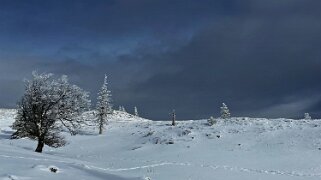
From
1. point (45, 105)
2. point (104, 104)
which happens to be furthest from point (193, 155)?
point (104, 104)

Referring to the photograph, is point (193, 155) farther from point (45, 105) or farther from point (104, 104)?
point (104, 104)

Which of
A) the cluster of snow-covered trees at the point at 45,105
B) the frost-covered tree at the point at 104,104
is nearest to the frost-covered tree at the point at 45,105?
the cluster of snow-covered trees at the point at 45,105

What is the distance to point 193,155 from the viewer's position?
135ft

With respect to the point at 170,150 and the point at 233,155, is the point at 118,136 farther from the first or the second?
the point at 233,155

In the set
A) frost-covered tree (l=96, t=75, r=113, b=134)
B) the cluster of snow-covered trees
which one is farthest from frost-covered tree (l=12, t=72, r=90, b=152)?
frost-covered tree (l=96, t=75, r=113, b=134)

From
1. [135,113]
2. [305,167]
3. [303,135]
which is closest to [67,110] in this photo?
[305,167]

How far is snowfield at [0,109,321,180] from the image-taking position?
18.7 metres

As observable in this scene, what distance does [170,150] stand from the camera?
157 ft

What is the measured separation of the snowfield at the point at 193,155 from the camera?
18734 mm

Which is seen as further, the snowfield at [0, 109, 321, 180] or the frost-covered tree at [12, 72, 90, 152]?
the frost-covered tree at [12, 72, 90, 152]

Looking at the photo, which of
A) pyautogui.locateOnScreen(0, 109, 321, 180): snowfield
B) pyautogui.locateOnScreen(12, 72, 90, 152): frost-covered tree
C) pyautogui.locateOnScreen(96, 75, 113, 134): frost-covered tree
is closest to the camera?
pyautogui.locateOnScreen(0, 109, 321, 180): snowfield

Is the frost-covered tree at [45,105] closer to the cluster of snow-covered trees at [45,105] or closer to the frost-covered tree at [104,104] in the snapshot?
the cluster of snow-covered trees at [45,105]

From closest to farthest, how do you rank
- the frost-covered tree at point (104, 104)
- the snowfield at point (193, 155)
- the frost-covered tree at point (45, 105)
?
the snowfield at point (193, 155) → the frost-covered tree at point (45, 105) → the frost-covered tree at point (104, 104)

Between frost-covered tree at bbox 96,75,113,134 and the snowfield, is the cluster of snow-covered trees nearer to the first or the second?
the snowfield
